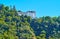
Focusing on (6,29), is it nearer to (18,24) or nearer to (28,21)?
(18,24)

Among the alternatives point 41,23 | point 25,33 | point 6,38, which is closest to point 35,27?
point 41,23

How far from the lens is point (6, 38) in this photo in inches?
1640

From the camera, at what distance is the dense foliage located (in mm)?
48494

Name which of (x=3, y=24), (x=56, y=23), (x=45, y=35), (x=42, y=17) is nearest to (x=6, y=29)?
(x=3, y=24)

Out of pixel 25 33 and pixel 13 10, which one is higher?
pixel 13 10

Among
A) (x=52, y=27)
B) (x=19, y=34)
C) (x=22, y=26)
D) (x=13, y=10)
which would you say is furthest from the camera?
(x=13, y=10)

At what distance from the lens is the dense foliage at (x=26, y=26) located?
48.5 metres

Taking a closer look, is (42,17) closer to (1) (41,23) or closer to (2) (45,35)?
(1) (41,23)

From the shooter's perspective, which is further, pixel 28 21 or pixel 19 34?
pixel 28 21

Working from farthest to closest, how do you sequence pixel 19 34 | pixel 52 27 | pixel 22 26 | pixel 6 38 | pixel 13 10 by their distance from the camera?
pixel 13 10 → pixel 52 27 → pixel 22 26 → pixel 19 34 → pixel 6 38

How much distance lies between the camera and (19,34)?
156 feet

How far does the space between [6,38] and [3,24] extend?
8283mm

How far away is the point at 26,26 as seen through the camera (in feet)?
174

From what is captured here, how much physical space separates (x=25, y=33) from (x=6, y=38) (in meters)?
8.28
